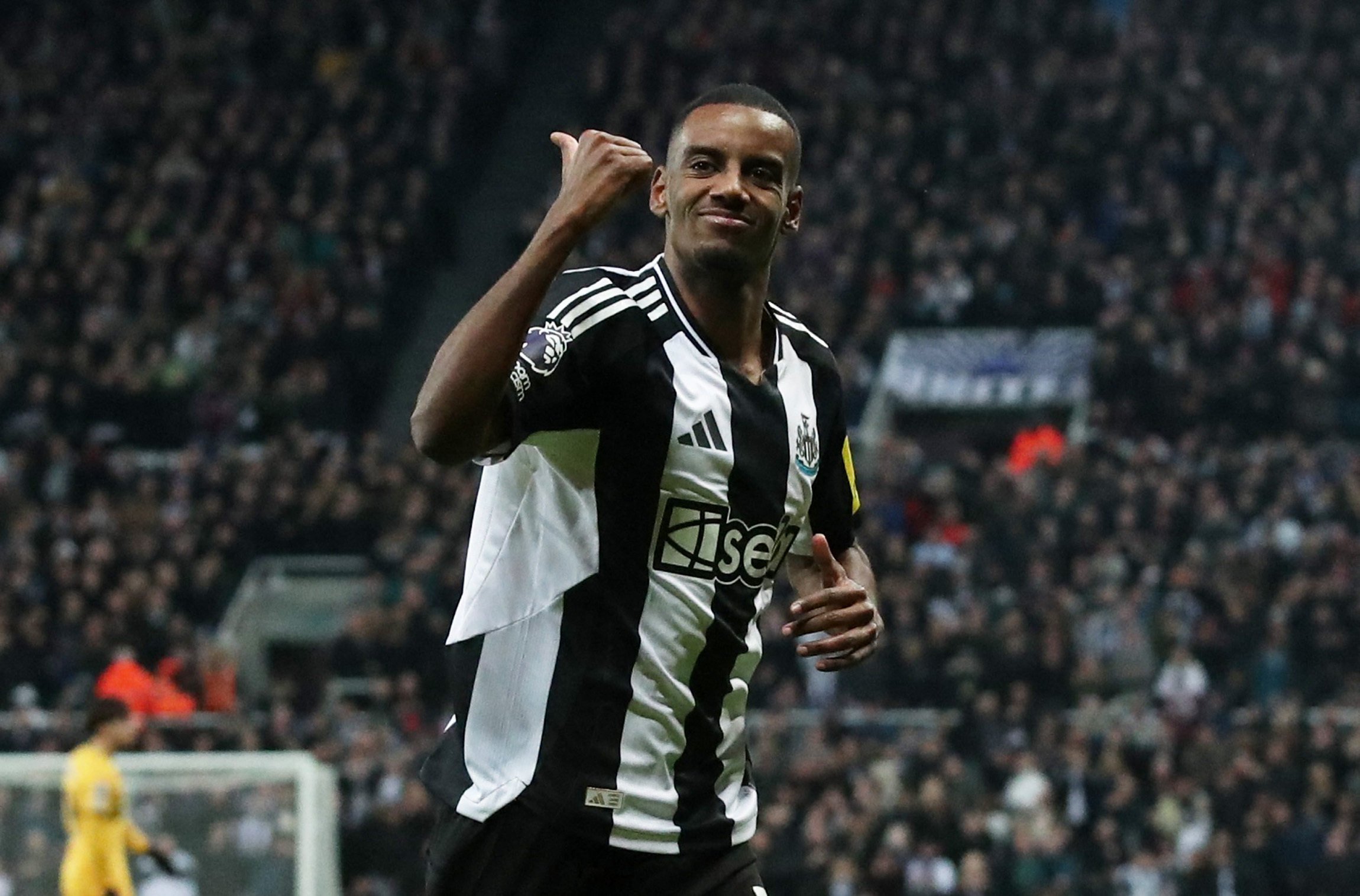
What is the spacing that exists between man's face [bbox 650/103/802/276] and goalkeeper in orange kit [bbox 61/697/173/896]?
7.87 metres

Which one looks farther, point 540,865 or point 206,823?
point 206,823

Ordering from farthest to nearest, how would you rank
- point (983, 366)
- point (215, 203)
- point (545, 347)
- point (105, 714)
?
point (215, 203)
point (983, 366)
point (105, 714)
point (545, 347)

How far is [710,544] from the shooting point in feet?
12.0

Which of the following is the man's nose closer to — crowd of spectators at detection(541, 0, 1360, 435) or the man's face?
the man's face

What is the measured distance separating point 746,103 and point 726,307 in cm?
37

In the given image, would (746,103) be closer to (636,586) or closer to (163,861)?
(636,586)

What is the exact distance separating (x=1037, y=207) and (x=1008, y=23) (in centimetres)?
A: 399

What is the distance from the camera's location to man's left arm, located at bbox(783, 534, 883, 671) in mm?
3648

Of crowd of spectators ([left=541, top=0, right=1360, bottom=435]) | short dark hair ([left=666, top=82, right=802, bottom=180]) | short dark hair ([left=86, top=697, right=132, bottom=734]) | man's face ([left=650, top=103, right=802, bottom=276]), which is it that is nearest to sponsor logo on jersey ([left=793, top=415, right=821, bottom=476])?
man's face ([left=650, top=103, right=802, bottom=276])

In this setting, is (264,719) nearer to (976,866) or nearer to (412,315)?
(976,866)

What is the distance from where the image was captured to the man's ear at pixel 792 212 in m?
3.84

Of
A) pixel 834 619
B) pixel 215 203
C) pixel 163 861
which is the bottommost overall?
pixel 163 861

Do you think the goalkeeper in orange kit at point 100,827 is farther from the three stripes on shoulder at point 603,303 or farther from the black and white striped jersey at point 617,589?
the three stripes on shoulder at point 603,303

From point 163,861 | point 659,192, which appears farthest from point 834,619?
point 163,861
